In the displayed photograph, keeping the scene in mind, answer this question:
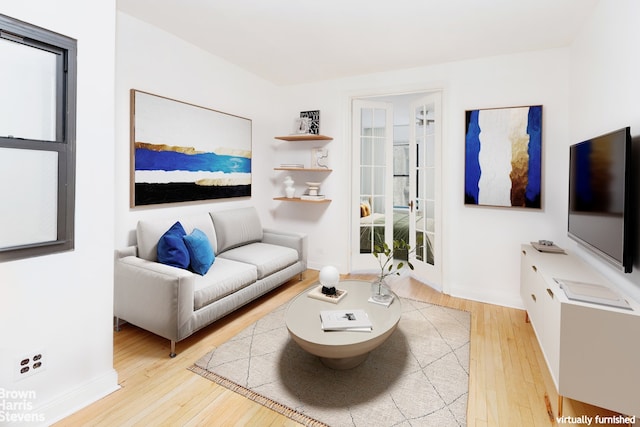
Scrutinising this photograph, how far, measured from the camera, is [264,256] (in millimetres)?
3297

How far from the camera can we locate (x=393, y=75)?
3764 millimetres

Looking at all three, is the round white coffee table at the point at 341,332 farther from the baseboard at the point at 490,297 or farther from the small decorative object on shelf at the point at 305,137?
the small decorative object on shelf at the point at 305,137

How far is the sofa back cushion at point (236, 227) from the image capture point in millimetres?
3381

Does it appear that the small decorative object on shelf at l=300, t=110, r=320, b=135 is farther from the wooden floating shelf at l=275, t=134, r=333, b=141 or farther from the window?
the window

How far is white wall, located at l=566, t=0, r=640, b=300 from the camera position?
1.73 m

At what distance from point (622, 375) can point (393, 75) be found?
3.38 meters

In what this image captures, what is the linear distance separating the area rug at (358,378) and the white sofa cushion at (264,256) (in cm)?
64

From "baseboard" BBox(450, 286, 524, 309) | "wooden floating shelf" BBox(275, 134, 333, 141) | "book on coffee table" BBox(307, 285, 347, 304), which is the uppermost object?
"wooden floating shelf" BBox(275, 134, 333, 141)

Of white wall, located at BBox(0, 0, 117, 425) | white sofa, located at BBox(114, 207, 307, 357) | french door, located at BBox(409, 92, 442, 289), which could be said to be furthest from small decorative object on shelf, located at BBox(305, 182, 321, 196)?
white wall, located at BBox(0, 0, 117, 425)

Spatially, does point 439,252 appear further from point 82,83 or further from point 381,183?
point 82,83

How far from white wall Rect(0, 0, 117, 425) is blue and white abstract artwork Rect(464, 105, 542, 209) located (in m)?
3.18

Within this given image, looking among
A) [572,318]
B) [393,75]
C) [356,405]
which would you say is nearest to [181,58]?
[393,75]

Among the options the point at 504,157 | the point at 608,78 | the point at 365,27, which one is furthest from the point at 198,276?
the point at 608,78

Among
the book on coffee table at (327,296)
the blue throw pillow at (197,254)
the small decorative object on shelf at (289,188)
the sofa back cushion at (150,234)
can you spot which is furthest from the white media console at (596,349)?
the small decorative object on shelf at (289,188)
